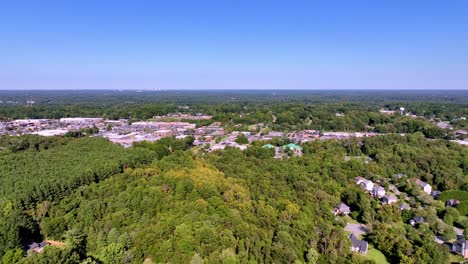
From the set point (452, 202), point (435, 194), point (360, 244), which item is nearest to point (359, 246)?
point (360, 244)

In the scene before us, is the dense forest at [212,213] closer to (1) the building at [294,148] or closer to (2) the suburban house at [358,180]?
(2) the suburban house at [358,180]

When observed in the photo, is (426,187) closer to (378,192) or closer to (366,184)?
(378,192)

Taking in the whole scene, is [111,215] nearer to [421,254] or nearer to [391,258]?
[391,258]

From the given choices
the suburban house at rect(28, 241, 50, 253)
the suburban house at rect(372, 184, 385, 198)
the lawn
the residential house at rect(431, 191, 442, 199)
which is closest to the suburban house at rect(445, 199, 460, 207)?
the residential house at rect(431, 191, 442, 199)

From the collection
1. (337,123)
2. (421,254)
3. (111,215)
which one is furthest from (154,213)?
(337,123)

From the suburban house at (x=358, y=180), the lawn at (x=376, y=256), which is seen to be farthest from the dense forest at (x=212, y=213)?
the suburban house at (x=358, y=180)

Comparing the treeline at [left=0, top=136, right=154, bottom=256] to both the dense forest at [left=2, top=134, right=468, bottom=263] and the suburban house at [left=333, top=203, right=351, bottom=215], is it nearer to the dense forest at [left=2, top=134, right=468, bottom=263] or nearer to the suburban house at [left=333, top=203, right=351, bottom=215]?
the dense forest at [left=2, top=134, right=468, bottom=263]
